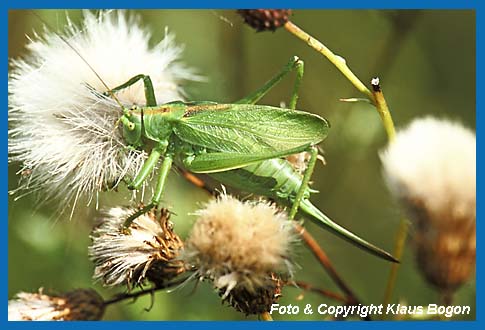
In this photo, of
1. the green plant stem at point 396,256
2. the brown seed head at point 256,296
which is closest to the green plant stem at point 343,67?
the green plant stem at point 396,256

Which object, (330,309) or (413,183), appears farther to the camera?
(330,309)

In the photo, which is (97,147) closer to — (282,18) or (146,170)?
(146,170)

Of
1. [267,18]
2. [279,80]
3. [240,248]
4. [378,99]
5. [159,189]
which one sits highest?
[267,18]

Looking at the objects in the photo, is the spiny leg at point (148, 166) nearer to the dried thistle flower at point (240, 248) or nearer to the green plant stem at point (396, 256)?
the dried thistle flower at point (240, 248)

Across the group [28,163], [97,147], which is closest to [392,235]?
[97,147]

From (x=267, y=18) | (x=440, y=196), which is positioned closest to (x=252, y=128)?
(x=267, y=18)

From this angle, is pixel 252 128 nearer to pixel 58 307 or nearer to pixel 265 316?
pixel 265 316
